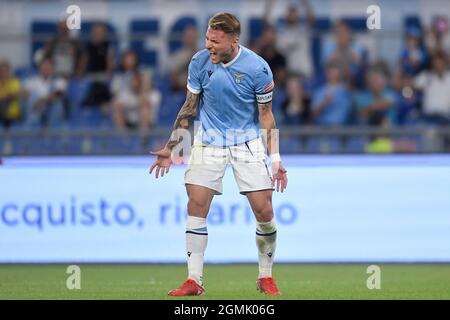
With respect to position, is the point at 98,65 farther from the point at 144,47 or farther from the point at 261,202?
the point at 261,202

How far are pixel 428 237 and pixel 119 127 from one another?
5166 mm

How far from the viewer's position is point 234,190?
15.3 meters

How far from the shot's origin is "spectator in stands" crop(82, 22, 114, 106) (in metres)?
18.5

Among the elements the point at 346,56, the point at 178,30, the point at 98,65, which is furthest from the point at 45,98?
the point at 346,56

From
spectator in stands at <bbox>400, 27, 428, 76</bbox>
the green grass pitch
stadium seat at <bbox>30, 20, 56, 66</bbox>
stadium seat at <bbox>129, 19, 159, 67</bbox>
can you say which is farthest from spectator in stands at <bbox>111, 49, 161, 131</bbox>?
spectator in stands at <bbox>400, 27, 428, 76</bbox>

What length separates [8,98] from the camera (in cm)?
1847

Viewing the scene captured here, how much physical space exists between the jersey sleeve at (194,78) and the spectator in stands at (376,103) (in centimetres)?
754

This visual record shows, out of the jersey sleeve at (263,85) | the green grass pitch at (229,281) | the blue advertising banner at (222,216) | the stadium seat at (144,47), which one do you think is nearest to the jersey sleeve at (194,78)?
the jersey sleeve at (263,85)

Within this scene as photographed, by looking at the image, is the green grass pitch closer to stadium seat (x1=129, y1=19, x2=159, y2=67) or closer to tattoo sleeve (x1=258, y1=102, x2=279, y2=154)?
tattoo sleeve (x1=258, y1=102, x2=279, y2=154)

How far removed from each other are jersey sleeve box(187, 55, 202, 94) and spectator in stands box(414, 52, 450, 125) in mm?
8322

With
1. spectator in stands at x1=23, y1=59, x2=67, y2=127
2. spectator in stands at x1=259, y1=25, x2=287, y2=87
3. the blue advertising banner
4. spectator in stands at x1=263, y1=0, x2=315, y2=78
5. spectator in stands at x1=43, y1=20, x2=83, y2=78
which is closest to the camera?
the blue advertising banner

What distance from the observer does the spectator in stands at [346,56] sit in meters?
18.6
